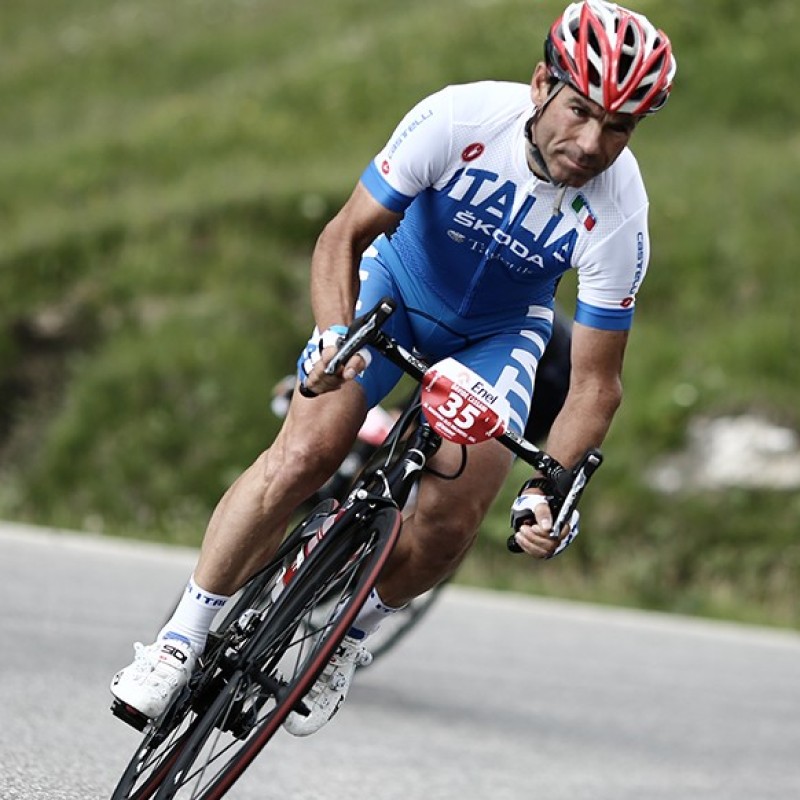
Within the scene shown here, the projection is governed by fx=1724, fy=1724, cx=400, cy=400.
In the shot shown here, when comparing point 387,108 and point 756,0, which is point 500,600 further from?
point 756,0

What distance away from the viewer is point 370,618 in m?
5.12

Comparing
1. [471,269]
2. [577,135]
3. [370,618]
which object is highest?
[577,135]

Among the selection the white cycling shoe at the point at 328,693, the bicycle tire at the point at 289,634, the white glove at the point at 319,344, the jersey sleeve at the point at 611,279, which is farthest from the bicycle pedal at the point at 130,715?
the jersey sleeve at the point at 611,279

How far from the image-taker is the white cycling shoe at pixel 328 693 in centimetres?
468

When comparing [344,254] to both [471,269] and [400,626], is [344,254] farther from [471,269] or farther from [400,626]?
[400,626]

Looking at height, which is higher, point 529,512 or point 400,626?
point 529,512

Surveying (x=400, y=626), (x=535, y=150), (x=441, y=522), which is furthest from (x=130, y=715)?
(x=400, y=626)

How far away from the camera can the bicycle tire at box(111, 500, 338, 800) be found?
4.50 m

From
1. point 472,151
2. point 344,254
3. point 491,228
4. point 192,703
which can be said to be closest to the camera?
point 192,703

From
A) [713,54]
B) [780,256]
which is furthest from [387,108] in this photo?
[780,256]

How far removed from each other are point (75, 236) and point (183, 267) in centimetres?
177

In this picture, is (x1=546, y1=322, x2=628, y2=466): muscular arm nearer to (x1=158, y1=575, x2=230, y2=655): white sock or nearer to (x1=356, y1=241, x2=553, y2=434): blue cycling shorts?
(x1=356, y1=241, x2=553, y2=434): blue cycling shorts

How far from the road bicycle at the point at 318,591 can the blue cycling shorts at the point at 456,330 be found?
732 mm

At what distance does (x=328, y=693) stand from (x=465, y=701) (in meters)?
3.30
